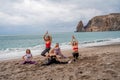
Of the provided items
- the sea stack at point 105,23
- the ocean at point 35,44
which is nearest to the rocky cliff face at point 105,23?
the sea stack at point 105,23

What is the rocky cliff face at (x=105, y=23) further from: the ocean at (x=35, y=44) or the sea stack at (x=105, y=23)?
the ocean at (x=35, y=44)

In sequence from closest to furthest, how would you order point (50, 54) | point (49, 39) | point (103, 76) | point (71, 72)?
point (103, 76) < point (71, 72) < point (50, 54) < point (49, 39)

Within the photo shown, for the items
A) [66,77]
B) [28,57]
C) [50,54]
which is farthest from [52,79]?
[28,57]

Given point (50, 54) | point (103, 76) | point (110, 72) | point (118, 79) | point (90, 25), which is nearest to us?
point (118, 79)

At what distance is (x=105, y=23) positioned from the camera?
181125 mm

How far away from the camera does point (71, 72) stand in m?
8.78

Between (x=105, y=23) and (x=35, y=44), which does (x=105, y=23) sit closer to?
(x=105, y=23)

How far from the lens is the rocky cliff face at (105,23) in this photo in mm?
178375

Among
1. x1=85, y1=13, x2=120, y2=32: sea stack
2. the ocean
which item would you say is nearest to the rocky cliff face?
x1=85, y1=13, x2=120, y2=32: sea stack

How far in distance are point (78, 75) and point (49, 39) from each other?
15.1 ft

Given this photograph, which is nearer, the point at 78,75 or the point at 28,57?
the point at 78,75

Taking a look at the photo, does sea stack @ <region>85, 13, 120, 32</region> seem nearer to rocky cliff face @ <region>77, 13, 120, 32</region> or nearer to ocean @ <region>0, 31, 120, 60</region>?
rocky cliff face @ <region>77, 13, 120, 32</region>

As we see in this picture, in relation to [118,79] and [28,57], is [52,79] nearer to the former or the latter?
[118,79]

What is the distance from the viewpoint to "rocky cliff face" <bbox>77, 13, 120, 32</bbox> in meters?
178
